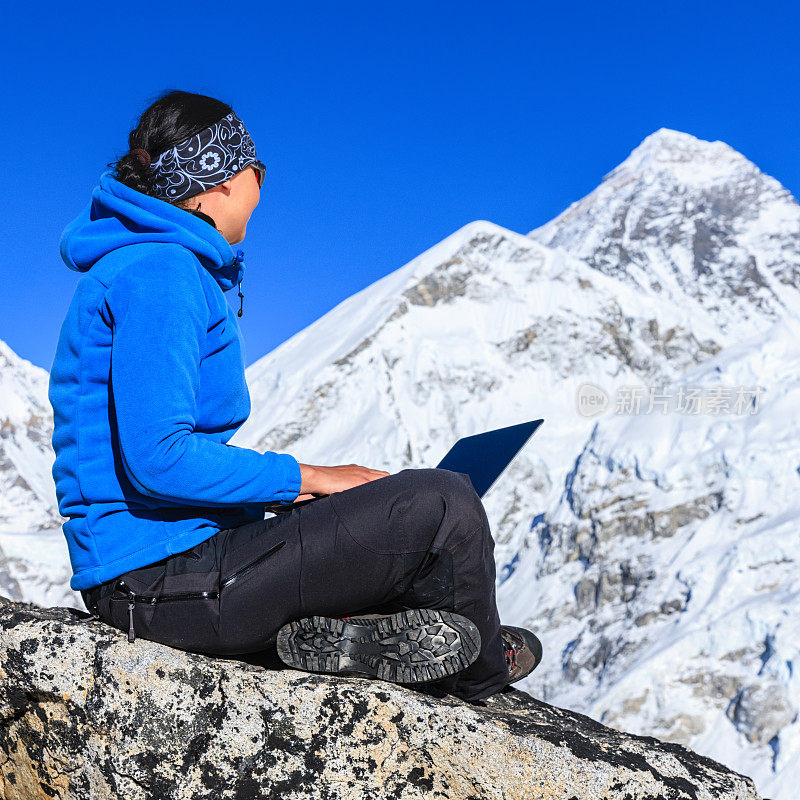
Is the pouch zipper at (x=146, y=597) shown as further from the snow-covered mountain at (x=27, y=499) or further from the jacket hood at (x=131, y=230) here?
the snow-covered mountain at (x=27, y=499)

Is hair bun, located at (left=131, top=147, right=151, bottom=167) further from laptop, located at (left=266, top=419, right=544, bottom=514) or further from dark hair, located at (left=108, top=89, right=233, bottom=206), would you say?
laptop, located at (left=266, top=419, right=544, bottom=514)

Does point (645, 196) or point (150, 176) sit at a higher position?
point (645, 196)

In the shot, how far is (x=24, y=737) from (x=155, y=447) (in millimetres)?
1031

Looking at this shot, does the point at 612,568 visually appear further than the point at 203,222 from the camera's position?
Yes

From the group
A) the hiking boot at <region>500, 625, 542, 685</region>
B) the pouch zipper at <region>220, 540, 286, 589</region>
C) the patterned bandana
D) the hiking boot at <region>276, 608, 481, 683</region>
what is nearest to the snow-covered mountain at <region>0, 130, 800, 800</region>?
the hiking boot at <region>500, 625, 542, 685</region>

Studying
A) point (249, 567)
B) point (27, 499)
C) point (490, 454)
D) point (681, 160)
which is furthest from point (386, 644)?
point (681, 160)

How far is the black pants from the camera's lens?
261 cm

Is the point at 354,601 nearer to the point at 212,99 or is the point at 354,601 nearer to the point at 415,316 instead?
the point at 212,99

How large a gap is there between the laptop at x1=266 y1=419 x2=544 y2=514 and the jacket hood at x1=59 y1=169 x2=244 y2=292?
1108 mm

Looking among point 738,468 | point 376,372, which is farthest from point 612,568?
point 376,372

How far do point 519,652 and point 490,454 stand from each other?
709mm

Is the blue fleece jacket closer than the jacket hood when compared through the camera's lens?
Yes

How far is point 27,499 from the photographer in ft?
300

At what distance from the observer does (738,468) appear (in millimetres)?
65500
